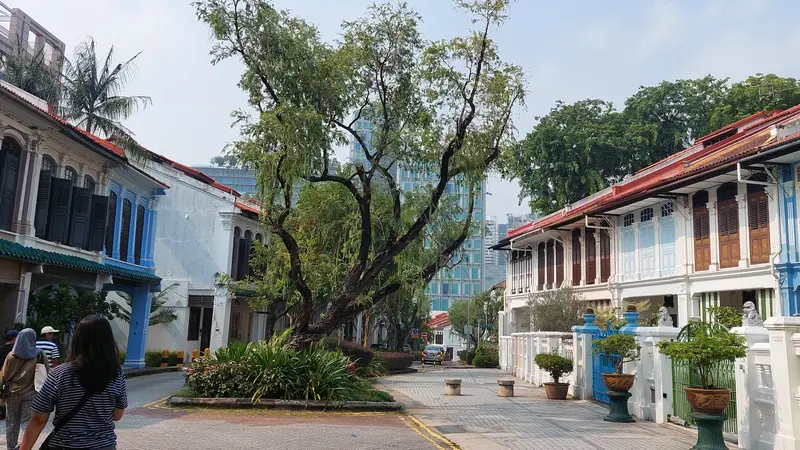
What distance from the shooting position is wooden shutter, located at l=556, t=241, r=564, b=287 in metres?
29.9

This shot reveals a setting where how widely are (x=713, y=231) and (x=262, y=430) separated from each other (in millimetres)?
14810

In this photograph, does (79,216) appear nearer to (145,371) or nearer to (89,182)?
(89,182)

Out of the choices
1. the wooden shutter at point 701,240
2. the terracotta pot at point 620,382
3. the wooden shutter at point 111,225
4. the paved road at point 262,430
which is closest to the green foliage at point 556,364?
the terracotta pot at point 620,382

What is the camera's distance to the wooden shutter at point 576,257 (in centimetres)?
2825

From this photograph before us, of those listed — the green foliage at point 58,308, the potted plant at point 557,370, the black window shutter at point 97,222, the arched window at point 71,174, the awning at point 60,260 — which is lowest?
the potted plant at point 557,370

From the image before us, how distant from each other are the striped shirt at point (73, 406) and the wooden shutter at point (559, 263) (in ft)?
88.3

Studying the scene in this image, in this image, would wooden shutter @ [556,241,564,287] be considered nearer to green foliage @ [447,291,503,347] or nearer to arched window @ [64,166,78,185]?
arched window @ [64,166,78,185]

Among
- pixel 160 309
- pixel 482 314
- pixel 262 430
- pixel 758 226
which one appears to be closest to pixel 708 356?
pixel 262 430

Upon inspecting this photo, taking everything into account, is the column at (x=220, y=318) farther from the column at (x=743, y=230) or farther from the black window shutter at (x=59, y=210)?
the column at (x=743, y=230)

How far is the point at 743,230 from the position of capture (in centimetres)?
1861

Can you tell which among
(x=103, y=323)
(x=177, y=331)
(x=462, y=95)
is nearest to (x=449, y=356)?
(x=177, y=331)

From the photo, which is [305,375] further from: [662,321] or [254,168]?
[662,321]

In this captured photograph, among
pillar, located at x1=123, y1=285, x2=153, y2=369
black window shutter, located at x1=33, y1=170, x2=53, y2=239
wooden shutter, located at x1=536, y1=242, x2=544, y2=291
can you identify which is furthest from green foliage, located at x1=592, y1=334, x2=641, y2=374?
wooden shutter, located at x1=536, y1=242, x2=544, y2=291

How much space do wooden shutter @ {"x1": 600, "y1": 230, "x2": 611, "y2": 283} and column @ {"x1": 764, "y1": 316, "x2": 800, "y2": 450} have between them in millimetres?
17318
